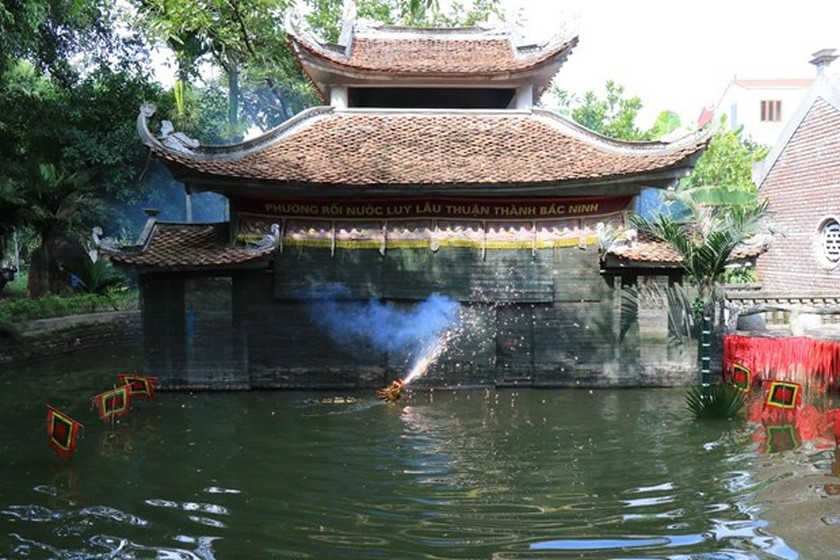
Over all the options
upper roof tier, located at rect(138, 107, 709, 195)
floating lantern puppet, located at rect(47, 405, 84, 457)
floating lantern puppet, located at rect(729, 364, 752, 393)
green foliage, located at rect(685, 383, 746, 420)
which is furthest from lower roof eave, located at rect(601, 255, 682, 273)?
floating lantern puppet, located at rect(47, 405, 84, 457)

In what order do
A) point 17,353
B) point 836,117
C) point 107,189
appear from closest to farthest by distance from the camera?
1. point 17,353
2. point 836,117
3. point 107,189

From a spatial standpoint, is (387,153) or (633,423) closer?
(633,423)

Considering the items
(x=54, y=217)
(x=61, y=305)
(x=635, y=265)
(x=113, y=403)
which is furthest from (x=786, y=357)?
(x=54, y=217)

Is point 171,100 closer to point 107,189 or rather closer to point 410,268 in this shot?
point 107,189

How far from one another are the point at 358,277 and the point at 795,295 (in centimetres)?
1083

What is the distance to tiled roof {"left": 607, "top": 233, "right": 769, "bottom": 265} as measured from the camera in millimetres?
11812

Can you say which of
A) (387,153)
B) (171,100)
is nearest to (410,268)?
(387,153)

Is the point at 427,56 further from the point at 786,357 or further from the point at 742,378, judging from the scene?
the point at 786,357

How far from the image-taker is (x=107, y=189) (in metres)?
23.8

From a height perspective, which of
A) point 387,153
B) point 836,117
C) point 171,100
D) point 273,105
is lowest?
point 387,153

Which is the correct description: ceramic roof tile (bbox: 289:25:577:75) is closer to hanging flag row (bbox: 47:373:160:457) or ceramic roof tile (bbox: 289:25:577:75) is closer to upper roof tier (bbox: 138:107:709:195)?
upper roof tier (bbox: 138:107:709:195)

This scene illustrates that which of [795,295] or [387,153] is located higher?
[387,153]

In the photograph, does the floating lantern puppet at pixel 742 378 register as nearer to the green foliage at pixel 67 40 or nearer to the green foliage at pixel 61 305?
the green foliage at pixel 61 305

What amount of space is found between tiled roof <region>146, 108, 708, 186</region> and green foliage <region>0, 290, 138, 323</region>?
296 inches
